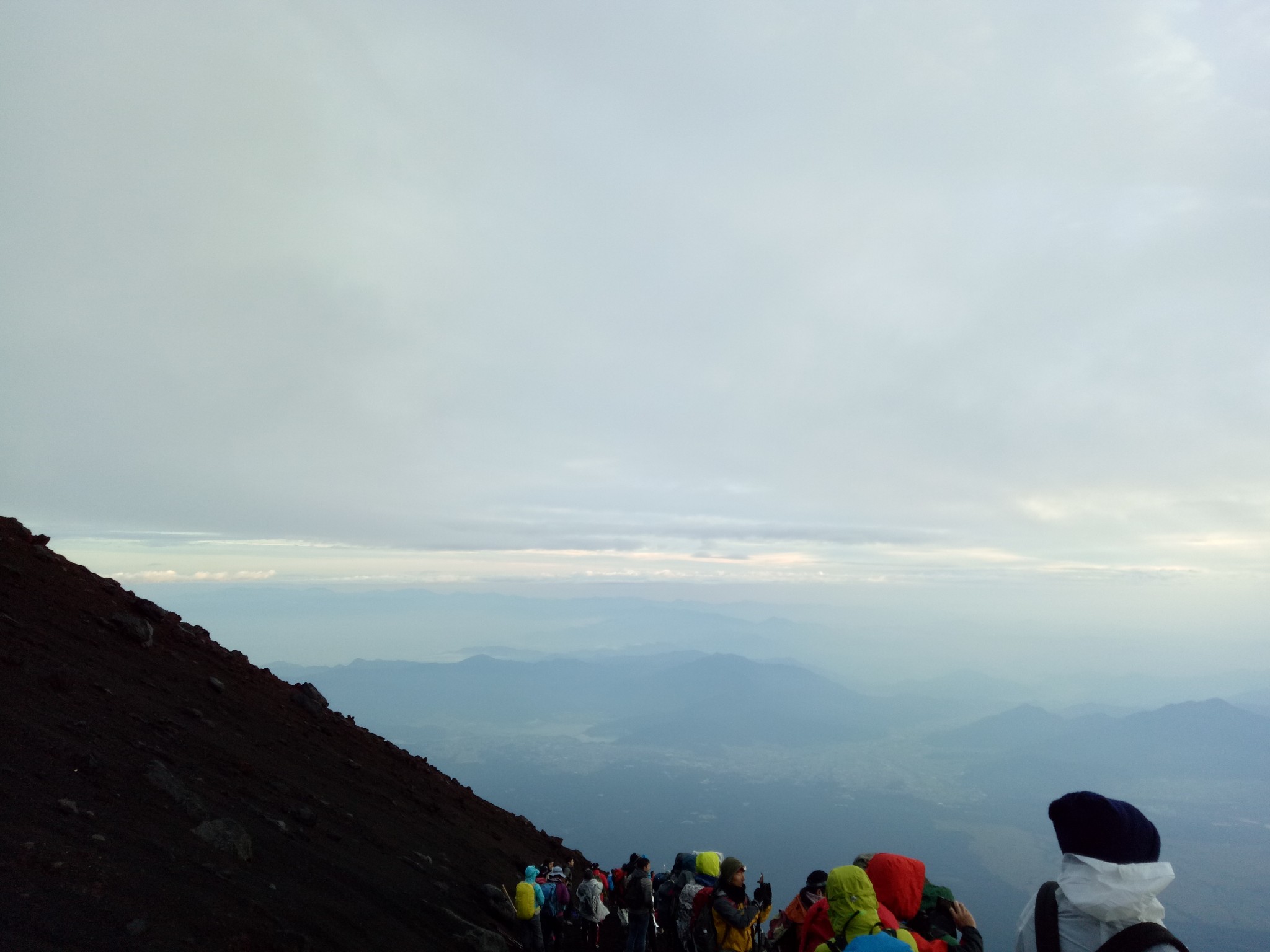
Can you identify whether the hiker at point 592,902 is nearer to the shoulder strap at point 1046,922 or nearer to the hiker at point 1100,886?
the hiker at point 1100,886

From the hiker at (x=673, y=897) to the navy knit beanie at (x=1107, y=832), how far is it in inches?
380

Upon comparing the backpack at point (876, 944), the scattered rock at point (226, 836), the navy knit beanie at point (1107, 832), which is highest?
the navy knit beanie at point (1107, 832)

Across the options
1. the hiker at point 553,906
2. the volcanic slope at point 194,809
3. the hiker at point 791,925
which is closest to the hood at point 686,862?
the hiker at point 553,906

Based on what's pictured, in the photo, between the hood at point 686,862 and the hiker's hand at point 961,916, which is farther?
the hood at point 686,862

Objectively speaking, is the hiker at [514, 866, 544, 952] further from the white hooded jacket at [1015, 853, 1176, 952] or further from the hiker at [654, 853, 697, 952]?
the white hooded jacket at [1015, 853, 1176, 952]

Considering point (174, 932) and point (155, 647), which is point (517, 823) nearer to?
point (155, 647)

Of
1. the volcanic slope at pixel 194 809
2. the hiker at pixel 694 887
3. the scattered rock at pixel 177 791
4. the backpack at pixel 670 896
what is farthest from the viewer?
the scattered rock at pixel 177 791

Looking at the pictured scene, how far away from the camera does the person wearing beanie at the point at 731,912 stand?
376 inches

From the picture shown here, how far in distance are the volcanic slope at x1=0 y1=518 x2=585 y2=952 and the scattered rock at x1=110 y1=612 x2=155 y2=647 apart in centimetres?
7

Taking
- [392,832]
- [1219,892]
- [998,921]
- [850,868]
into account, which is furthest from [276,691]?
[1219,892]

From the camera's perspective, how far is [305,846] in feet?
46.6

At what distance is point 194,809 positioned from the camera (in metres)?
12.7

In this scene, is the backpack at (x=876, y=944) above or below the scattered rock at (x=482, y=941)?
above

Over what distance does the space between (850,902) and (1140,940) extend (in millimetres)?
2232
